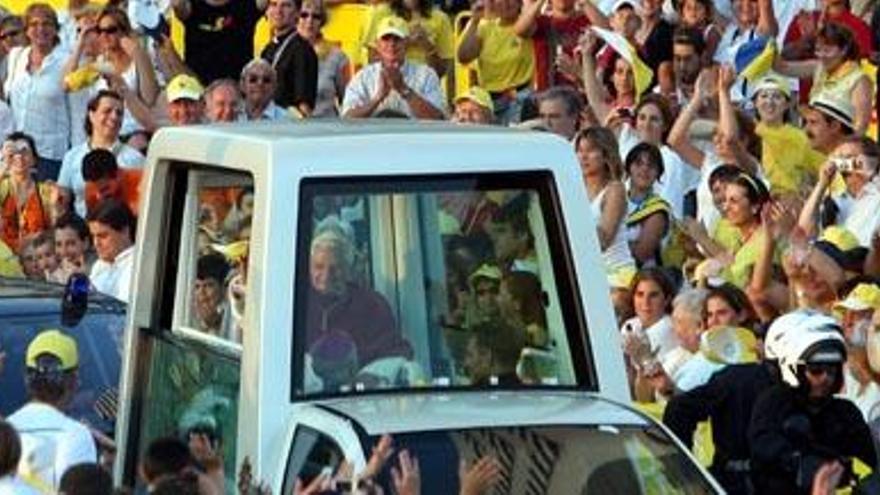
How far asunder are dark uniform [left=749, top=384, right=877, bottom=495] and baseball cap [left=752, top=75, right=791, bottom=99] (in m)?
6.71

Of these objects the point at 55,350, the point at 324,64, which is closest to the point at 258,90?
the point at 324,64

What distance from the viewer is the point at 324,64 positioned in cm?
2058

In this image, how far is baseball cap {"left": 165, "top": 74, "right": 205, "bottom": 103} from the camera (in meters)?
18.7

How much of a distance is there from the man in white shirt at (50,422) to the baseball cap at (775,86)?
22.0 feet

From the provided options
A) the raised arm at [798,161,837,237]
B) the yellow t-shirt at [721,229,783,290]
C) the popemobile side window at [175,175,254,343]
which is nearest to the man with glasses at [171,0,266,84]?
the raised arm at [798,161,837,237]

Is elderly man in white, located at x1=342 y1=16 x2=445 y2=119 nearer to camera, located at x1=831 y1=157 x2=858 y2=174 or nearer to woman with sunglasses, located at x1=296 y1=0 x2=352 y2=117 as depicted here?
woman with sunglasses, located at x1=296 y1=0 x2=352 y2=117

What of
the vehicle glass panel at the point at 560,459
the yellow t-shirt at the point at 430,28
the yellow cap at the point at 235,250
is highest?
the yellow t-shirt at the point at 430,28

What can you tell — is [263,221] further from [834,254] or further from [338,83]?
[338,83]

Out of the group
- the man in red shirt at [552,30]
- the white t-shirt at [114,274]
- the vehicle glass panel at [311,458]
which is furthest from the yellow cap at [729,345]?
the man in red shirt at [552,30]

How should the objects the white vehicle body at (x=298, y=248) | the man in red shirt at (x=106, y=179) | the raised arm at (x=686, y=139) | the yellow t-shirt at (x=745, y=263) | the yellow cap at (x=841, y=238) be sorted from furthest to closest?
the man in red shirt at (x=106, y=179) → the raised arm at (x=686, y=139) → the yellow t-shirt at (x=745, y=263) → the yellow cap at (x=841, y=238) → the white vehicle body at (x=298, y=248)

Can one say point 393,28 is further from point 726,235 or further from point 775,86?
point 726,235

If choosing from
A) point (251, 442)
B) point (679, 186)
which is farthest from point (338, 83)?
point (251, 442)

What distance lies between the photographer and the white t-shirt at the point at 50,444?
11010 mm

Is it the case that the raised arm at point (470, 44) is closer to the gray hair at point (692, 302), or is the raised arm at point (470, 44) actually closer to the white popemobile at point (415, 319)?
the gray hair at point (692, 302)
